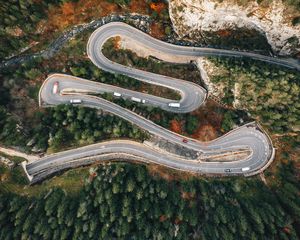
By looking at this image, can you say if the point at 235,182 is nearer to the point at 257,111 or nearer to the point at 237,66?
the point at 257,111

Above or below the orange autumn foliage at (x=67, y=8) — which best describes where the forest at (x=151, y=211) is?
below

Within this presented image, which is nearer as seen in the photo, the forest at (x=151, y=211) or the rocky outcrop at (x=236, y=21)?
the forest at (x=151, y=211)

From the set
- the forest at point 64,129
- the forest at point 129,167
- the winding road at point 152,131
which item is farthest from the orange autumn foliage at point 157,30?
the forest at point 64,129

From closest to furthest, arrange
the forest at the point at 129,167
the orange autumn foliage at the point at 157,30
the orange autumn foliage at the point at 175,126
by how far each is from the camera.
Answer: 1. the forest at the point at 129,167
2. the orange autumn foliage at the point at 175,126
3. the orange autumn foliage at the point at 157,30

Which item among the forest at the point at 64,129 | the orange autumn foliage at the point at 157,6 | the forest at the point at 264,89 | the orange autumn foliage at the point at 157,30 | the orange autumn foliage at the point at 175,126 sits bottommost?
the forest at the point at 64,129

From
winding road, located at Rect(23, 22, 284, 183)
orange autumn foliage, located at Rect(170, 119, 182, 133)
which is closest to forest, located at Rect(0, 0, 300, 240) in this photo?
orange autumn foliage, located at Rect(170, 119, 182, 133)

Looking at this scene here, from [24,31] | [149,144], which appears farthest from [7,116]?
[149,144]

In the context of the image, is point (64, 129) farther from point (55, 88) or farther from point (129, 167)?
point (129, 167)

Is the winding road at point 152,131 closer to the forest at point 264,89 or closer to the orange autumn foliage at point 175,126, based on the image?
the orange autumn foliage at point 175,126
